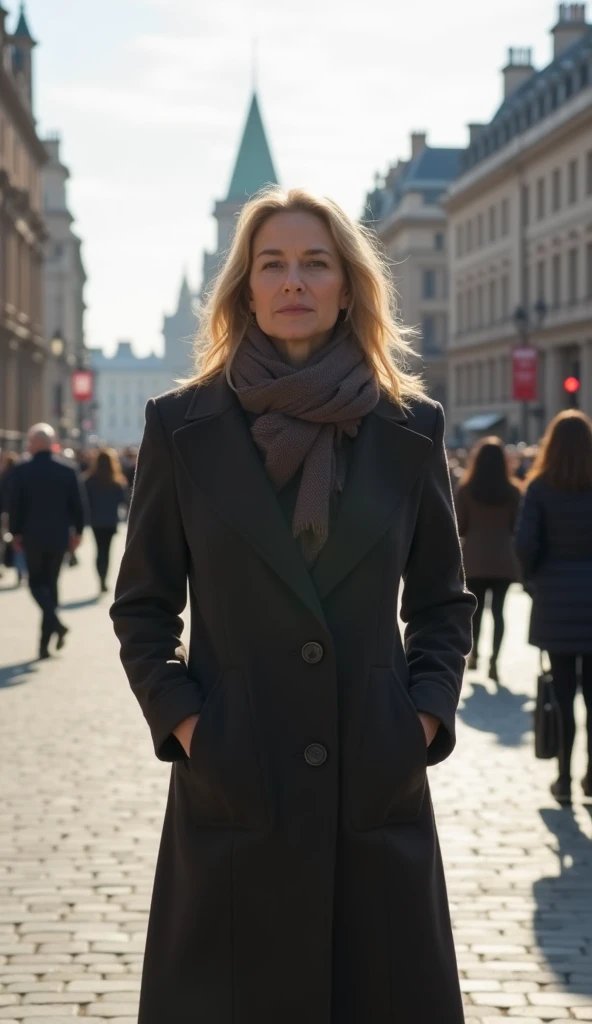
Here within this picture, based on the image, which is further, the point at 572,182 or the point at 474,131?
the point at 474,131

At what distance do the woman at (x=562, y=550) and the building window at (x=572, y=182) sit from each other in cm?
5360

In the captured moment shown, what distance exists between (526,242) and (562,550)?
6204 centimetres

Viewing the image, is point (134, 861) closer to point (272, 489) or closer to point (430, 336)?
point (272, 489)

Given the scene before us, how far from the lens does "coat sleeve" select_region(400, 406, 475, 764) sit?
11.7 ft

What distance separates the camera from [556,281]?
64500 millimetres

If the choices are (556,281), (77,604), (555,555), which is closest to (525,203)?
(556,281)

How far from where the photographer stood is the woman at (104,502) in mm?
21578

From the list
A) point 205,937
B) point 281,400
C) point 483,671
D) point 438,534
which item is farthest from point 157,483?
point 483,671

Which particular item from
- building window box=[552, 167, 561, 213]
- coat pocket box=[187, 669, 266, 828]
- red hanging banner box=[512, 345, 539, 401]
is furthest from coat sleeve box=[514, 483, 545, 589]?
building window box=[552, 167, 561, 213]

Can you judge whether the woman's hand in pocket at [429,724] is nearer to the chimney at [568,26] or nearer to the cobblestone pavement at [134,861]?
the cobblestone pavement at [134,861]

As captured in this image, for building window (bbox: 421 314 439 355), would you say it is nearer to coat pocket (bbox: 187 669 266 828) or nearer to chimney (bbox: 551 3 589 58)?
chimney (bbox: 551 3 589 58)

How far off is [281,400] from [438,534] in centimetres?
46

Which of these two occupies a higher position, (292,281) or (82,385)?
(82,385)

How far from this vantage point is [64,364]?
9300 cm
